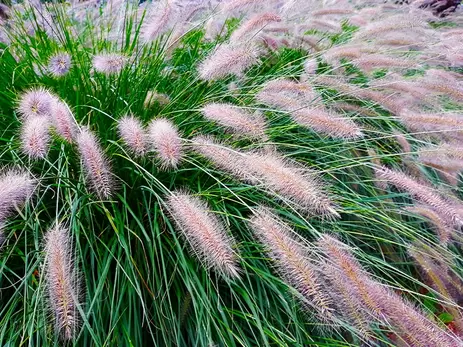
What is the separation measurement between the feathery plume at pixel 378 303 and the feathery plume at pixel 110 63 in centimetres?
123

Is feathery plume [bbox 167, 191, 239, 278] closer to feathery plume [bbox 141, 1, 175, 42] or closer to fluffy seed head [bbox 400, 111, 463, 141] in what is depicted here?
fluffy seed head [bbox 400, 111, 463, 141]

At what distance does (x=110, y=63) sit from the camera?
2209mm

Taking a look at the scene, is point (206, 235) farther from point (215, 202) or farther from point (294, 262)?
point (215, 202)

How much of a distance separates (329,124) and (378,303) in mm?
663

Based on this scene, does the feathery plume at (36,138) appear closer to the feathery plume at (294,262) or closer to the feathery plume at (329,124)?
the feathery plume at (294,262)

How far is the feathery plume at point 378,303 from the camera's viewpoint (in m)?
1.42

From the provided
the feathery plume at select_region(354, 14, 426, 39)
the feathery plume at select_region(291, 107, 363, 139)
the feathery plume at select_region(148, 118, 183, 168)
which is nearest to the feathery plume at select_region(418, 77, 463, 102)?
the feathery plume at select_region(354, 14, 426, 39)

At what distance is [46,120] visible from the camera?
5.71ft

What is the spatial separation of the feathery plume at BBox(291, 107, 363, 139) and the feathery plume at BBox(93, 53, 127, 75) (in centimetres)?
82

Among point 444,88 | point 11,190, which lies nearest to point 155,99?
point 11,190

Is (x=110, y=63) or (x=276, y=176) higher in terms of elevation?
(x=110, y=63)

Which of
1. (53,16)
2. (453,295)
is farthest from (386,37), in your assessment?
(53,16)

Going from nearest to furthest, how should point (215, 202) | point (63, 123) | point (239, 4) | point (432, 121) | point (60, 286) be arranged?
point (60, 286) < point (63, 123) < point (215, 202) < point (432, 121) < point (239, 4)

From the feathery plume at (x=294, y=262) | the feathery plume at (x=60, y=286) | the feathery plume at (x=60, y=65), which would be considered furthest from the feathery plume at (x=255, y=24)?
the feathery plume at (x=60, y=286)
